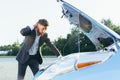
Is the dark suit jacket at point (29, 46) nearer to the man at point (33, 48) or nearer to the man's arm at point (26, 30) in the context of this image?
the man at point (33, 48)

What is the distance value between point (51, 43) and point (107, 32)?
4.20m

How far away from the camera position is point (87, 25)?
19.4 feet

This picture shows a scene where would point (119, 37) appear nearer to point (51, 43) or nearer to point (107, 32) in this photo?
point (107, 32)

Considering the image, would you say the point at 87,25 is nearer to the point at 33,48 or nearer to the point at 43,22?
the point at 43,22

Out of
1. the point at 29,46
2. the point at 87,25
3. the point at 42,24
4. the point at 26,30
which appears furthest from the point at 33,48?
the point at 87,25

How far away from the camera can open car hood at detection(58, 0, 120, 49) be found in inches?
208

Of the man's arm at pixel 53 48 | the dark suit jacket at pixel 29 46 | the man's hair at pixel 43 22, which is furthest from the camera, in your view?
the man's arm at pixel 53 48

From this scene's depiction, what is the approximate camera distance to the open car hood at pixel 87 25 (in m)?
5.29

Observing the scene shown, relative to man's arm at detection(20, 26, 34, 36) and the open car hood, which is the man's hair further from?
the open car hood

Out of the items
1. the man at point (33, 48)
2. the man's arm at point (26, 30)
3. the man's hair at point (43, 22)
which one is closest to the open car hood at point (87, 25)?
the man's hair at point (43, 22)

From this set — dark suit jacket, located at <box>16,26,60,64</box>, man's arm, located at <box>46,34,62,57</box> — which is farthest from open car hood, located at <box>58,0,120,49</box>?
man's arm, located at <box>46,34,62,57</box>

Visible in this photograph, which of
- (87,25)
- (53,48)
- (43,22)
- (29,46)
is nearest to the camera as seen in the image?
(87,25)

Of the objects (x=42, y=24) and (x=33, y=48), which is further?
(x=33, y=48)

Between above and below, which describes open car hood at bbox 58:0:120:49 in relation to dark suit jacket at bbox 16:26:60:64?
above
